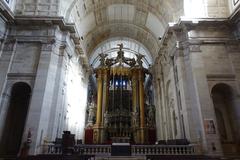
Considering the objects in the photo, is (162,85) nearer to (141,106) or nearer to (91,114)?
(141,106)

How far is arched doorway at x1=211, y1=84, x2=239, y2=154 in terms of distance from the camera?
10.7 m

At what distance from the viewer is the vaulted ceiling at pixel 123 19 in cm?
1455

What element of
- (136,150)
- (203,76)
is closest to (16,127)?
(136,150)

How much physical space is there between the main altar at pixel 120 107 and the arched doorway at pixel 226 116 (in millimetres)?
6871

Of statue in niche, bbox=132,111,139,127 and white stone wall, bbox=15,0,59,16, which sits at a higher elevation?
white stone wall, bbox=15,0,59,16

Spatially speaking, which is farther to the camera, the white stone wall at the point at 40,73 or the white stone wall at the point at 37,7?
the white stone wall at the point at 37,7

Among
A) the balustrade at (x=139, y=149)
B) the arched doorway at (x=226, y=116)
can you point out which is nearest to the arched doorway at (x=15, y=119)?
the balustrade at (x=139, y=149)

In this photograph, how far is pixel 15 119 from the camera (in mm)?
11891

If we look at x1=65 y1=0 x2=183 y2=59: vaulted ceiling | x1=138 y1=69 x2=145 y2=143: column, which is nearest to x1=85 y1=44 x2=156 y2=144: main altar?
x1=138 y1=69 x2=145 y2=143: column

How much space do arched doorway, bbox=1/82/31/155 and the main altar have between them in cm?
681

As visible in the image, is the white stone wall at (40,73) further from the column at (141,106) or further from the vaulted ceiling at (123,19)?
the column at (141,106)

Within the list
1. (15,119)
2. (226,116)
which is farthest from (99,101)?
(226,116)

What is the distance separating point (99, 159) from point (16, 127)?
245 inches

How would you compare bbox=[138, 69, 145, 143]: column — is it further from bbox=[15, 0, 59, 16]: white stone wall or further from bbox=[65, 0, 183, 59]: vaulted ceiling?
bbox=[15, 0, 59, 16]: white stone wall
